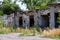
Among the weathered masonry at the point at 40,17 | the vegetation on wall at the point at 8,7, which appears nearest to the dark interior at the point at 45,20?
the weathered masonry at the point at 40,17

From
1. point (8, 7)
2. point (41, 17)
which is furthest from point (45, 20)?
point (8, 7)

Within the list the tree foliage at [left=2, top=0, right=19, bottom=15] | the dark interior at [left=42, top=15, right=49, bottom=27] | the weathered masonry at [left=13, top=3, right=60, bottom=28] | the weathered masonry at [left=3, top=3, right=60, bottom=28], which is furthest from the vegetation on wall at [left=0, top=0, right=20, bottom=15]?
the dark interior at [left=42, top=15, right=49, bottom=27]

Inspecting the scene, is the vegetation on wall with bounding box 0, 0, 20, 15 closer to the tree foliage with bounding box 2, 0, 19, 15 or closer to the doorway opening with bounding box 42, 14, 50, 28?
the tree foliage with bounding box 2, 0, 19, 15

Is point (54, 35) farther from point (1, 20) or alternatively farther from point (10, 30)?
point (1, 20)

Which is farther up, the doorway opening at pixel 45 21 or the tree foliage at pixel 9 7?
the tree foliage at pixel 9 7

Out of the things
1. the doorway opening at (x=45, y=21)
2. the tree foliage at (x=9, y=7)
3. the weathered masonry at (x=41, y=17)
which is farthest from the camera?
the tree foliage at (x=9, y=7)

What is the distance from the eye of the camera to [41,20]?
1406 inches

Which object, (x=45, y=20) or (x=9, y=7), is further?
(x=9, y=7)

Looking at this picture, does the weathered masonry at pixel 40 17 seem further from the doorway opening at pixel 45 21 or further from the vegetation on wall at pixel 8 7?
the vegetation on wall at pixel 8 7

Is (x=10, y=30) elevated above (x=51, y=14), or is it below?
below

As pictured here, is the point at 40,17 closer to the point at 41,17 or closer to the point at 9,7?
the point at 41,17

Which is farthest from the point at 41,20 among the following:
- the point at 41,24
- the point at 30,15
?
the point at 30,15

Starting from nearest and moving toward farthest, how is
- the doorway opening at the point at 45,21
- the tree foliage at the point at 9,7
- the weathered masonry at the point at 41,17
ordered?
the weathered masonry at the point at 41,17
the doorway opening at the point at 45,21
the tree foliage at the point at 9,7

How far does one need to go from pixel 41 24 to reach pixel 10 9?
22328mm
